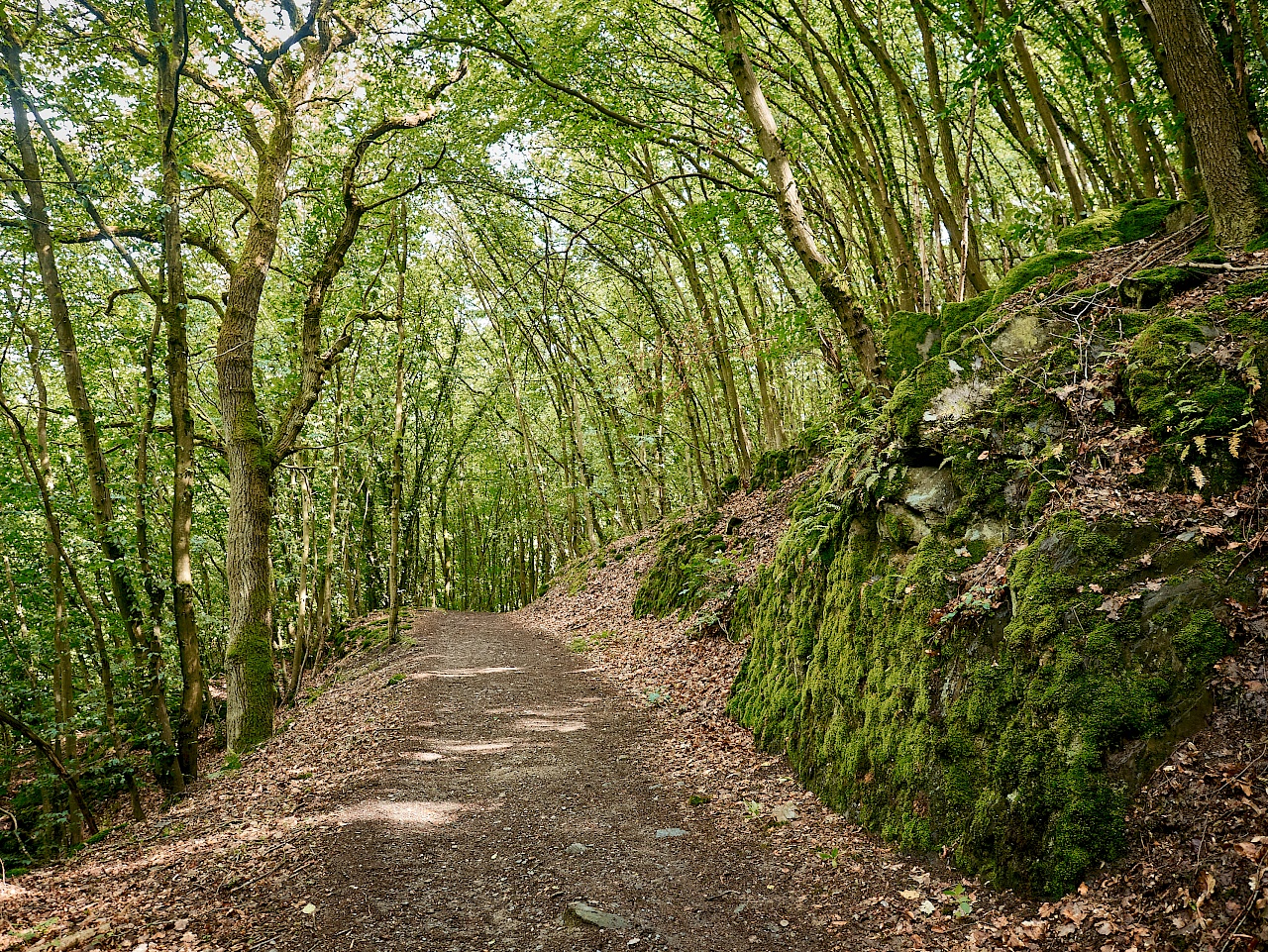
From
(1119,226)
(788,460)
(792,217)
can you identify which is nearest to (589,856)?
(792,217)

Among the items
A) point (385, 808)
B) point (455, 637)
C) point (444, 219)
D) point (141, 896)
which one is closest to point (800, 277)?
point (444, 219)

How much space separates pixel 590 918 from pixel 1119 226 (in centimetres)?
654

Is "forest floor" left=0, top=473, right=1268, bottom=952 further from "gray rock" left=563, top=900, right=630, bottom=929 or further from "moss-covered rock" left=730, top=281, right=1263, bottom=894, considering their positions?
"moss-covered rock" left=730, top=281, right=1263, bottom=894

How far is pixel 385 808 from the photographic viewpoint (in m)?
5.43

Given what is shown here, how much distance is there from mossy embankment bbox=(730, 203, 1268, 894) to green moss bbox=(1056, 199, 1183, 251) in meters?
0.02

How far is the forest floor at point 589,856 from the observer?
108 inches

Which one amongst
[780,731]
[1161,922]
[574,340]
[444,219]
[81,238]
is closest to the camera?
[1161,922]

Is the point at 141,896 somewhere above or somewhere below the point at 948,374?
below

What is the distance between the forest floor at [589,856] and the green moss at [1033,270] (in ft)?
12.4

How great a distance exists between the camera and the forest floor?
9.04ft

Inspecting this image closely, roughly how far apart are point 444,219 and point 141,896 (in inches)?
585

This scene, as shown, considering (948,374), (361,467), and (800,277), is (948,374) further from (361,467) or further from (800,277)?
(361,467)

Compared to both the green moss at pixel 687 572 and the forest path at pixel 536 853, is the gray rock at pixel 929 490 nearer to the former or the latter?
the forest path at pixel 536 853

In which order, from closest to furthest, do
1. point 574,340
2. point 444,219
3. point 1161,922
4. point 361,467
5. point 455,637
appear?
point 1161,922 < point 455,637 < point 444,219 < point 361,467 < point 574,340
